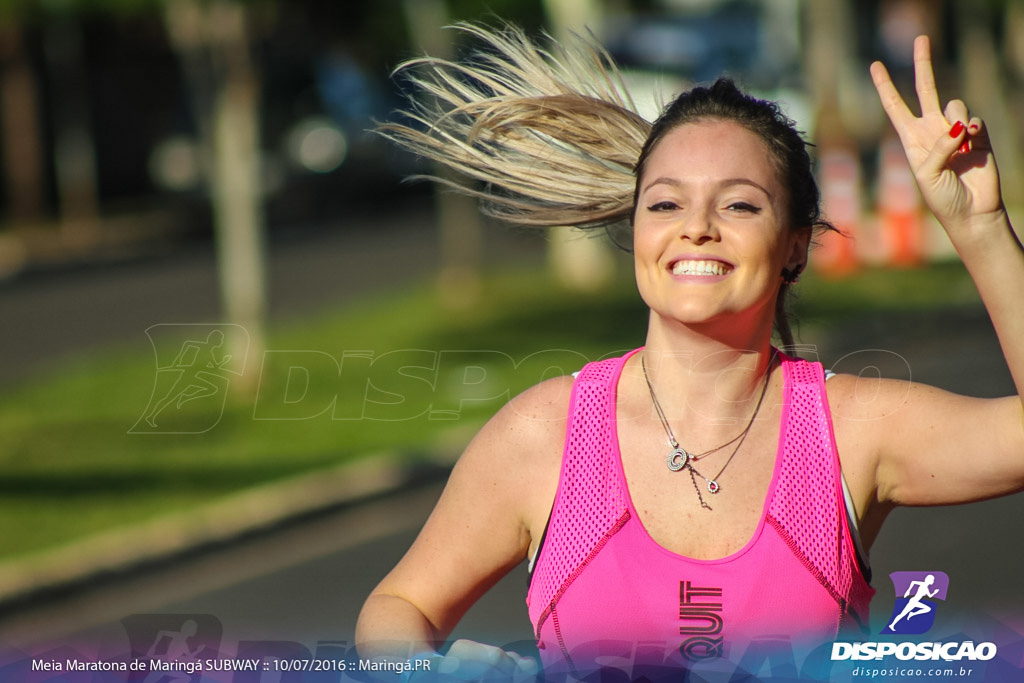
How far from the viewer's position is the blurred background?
6273 millimetres

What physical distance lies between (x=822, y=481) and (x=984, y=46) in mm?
18299

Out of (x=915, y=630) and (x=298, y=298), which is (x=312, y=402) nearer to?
(x=298, y=298)

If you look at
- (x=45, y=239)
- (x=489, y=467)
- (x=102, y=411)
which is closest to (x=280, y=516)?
(x=102, y=411)

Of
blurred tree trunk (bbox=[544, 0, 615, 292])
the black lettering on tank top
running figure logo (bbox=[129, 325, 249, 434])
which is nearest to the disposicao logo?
the black lettering on tank top

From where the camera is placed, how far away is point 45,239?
63.0 feet

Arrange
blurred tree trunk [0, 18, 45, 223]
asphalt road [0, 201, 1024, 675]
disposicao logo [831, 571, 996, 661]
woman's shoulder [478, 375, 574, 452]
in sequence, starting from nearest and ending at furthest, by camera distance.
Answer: disposicao logo [831, 571, 996, 661] < woman's shoulder [478, 375, 574, 452] < asphalt road [0, 201, 1024, 675] < blurred tree trunk [0, 18, 45, 223]

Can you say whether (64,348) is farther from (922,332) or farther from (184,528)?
(922,332)

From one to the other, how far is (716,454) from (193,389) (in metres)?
6.37

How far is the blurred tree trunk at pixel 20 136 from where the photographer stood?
21.3m

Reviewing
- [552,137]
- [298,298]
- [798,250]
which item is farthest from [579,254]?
[798,250]

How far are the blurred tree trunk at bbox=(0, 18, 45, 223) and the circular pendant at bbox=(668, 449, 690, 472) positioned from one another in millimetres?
20379

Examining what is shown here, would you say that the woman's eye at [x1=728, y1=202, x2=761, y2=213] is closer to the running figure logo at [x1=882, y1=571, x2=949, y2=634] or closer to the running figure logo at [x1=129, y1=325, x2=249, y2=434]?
the running figure logo at [x1=882, y1=571, x2=949, y2=634]

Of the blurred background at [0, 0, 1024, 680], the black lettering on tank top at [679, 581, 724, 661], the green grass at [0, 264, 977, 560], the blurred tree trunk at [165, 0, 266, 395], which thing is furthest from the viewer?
the blurred tree trunk at [165, 0, 266, 395]

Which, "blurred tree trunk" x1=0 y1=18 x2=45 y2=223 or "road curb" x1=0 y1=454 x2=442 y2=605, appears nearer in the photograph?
"road curb" x1=0 y1=454 x2=442 y2=605
